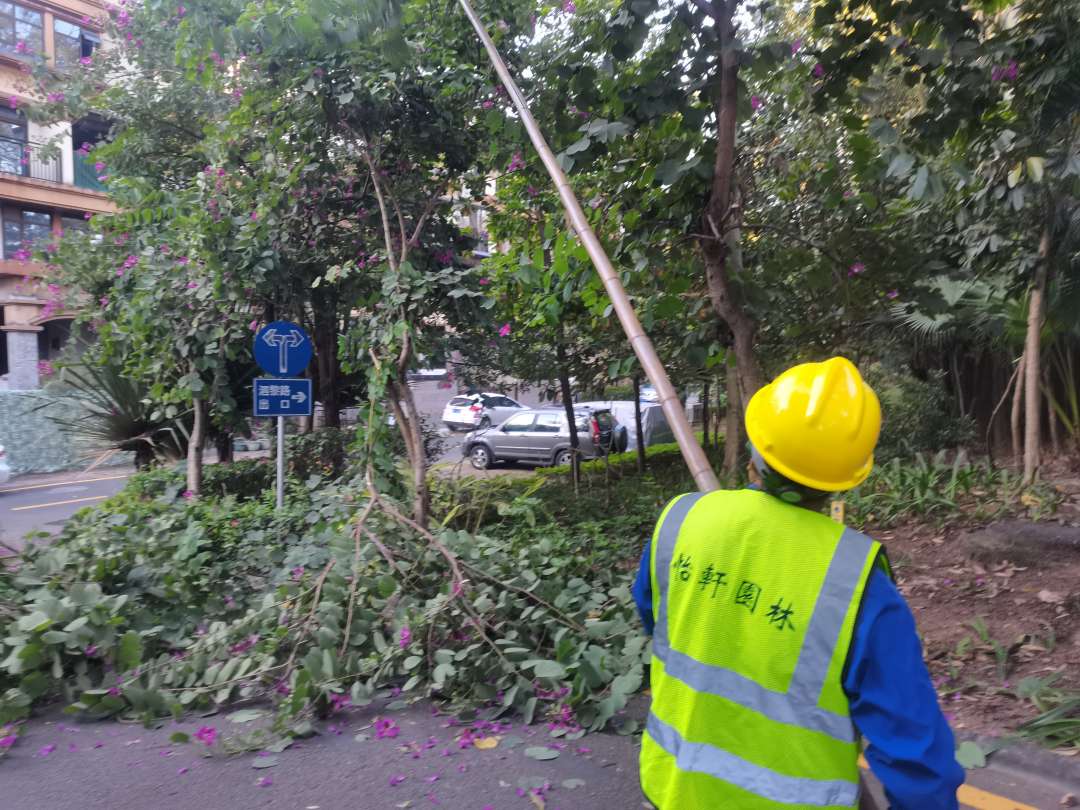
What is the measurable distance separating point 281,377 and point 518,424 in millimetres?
11774

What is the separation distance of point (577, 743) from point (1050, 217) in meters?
5.22

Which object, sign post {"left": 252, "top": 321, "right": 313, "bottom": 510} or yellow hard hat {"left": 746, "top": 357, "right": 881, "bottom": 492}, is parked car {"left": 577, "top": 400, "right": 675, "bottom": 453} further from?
yellow hard hat {"left": 746, "top": 357, "right": 881, "bottom": 492}

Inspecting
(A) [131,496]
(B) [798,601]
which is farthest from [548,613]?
(A) [131,496]

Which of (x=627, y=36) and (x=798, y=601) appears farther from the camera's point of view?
(x=627, y=36)

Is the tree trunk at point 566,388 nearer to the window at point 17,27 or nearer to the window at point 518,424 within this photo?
the window at point 518,424

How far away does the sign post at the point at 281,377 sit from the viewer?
7.67 m

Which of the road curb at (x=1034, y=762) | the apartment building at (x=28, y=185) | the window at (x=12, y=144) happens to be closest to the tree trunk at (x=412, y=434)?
the road curb at (x=1034, y=762)

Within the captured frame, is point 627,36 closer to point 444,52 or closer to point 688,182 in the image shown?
point 688,182

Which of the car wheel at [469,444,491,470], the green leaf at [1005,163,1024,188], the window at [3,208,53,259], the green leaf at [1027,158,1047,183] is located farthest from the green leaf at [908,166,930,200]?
the window at [3,208,53,259]

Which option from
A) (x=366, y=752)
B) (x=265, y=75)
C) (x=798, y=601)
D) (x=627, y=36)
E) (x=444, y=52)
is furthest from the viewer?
(x=265, y=75)

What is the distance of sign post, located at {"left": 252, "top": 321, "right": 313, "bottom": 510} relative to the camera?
302 inches

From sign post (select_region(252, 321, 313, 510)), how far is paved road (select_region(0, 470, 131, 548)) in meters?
6.52

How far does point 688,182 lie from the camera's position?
4910 mm

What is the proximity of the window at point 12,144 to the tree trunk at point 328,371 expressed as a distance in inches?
709
